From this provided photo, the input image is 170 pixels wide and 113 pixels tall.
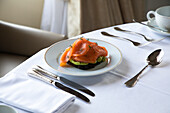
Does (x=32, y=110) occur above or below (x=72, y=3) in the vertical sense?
below

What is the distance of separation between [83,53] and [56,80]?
0.14 m

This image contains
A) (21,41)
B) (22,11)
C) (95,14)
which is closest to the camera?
(21,41)

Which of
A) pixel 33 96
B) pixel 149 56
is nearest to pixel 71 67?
pixel 33 96

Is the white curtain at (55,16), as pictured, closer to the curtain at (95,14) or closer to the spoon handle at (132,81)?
the curtain at (95,14)

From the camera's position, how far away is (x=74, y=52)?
0.89 metres

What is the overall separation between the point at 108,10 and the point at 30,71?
5.67ft

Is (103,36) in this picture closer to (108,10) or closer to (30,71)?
(30,71)

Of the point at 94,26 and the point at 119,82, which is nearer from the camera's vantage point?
the point at 119,82

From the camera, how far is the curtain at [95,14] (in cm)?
231

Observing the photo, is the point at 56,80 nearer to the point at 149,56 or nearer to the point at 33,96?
the point at 33,96

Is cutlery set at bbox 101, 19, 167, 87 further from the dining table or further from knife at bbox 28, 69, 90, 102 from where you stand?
knife at bbox 28, 69, 90, 102

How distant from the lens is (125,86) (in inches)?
32.2

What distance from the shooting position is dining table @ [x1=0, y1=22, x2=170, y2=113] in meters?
0.71

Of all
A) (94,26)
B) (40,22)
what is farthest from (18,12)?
(94,26)
